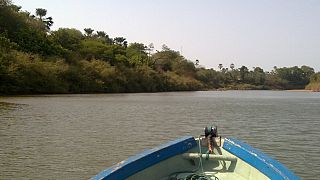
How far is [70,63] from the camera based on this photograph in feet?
231

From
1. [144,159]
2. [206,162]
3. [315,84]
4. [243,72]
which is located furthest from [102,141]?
[243,72]

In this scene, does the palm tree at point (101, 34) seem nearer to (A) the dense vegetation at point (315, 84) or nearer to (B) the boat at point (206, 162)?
(A) the dense vegetation at point (315, 84)

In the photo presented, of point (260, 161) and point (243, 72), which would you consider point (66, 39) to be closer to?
point (260, 161)

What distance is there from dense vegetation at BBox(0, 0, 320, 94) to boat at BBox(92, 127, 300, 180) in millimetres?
44721

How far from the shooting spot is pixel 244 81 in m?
146

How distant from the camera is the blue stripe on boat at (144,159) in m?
5.28

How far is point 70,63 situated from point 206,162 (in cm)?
6564

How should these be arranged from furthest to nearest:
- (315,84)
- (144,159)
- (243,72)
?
(243,72)
(315,84)
(144,159)

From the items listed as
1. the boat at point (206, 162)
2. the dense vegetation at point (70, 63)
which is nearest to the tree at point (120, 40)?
the dense vegetation at point (70, 63)

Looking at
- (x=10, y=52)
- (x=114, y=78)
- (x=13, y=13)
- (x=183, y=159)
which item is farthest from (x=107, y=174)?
(x=114, y=78)

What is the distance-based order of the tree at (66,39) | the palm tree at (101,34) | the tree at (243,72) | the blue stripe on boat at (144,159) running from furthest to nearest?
the tree at (243,72), the palm tree at (101,34), the tree at (66,39), the blue stripe on boat at (144,159)

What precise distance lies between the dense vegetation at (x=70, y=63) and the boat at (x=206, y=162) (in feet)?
147

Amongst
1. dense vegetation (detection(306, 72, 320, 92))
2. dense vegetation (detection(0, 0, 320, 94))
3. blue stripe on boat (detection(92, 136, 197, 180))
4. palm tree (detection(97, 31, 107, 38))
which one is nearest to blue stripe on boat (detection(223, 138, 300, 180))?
blue stripe on boat (detection(92, 136, 197, 180))

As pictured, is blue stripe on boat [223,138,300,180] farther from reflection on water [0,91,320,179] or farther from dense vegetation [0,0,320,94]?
dense vegetation [0,0,320,94]
